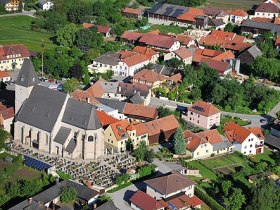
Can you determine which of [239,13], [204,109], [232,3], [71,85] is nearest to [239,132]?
[204,109]

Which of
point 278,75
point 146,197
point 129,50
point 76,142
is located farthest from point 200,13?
point 146,197

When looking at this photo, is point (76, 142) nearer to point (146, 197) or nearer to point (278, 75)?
point (146, 197)

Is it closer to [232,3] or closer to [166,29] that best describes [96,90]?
[166,29]

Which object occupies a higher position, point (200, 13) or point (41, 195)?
point (200, 13)

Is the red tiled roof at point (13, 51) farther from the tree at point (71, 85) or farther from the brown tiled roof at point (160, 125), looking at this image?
the brown tiled roof at point (160, 125)

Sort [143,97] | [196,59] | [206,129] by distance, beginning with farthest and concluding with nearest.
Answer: [196,59], [143,97], [206,129]

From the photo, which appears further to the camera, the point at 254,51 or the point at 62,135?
the point at 254,51
